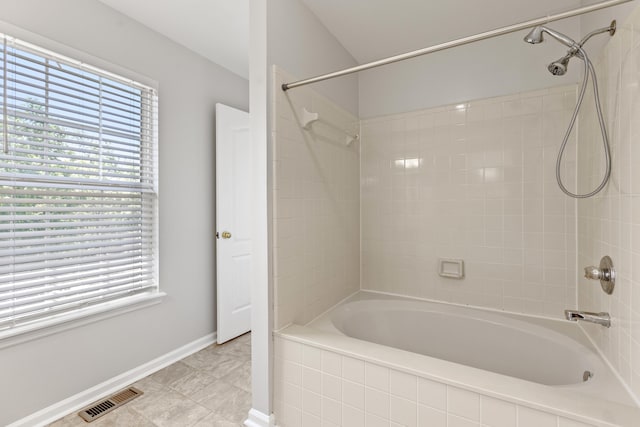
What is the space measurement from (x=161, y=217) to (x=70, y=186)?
23.4 inches

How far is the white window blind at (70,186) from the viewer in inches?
61.8

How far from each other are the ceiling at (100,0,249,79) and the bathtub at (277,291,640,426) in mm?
2070

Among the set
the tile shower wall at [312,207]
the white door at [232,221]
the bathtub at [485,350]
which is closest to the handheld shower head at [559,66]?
the tile shower wall at [312,207]

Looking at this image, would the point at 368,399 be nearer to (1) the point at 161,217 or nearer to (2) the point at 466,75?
(1) the point at 161,217

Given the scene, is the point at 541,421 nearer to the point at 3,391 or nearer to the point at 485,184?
the point at 485,184

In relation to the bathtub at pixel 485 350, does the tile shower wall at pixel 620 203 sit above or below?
above

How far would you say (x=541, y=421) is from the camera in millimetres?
1008

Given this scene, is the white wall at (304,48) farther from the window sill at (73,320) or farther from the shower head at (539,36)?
the window sill at (73,320)

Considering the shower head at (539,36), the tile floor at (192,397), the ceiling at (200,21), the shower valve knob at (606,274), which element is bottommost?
the tile floor at (192,397)

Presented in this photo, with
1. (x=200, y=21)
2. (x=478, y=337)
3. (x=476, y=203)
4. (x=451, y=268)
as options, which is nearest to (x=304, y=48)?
(x=200, y=21)

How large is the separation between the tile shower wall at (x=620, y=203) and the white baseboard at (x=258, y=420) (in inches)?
61.2

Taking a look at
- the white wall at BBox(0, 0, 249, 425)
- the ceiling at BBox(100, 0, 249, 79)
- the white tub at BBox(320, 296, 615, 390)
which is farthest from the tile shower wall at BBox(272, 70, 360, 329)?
the white wall at BBox(0, 0, 249, 425)

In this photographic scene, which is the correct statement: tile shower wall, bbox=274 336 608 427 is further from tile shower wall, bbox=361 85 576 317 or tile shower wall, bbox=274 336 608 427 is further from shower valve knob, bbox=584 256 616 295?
tile shower wall, bbox=361 85 576 317

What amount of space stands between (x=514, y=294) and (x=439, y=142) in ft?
3.78
